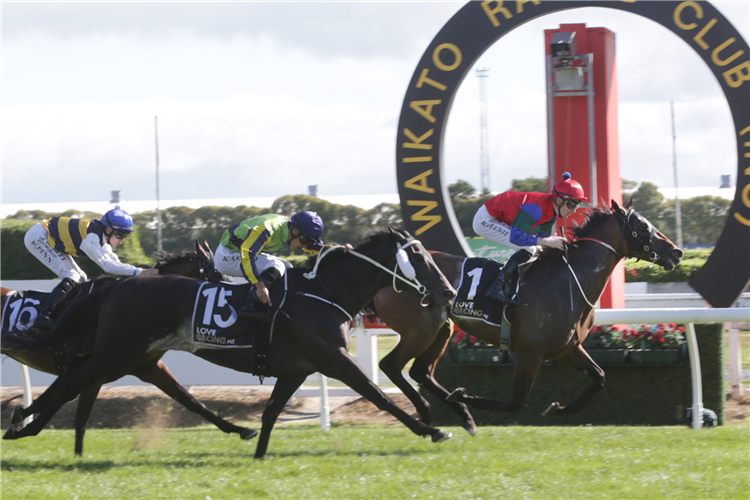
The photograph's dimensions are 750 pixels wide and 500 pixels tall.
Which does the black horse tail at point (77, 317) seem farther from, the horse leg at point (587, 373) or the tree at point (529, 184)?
the tree at point (529, 184)

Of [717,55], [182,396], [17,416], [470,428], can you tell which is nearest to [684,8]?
[717,55]

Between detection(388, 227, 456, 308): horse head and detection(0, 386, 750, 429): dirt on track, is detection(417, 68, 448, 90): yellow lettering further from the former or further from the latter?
detection(388, 227, 456, 308): horse head

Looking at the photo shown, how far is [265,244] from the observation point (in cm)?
459

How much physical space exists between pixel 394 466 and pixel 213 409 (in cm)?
405

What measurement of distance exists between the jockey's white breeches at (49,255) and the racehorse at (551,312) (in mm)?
2302

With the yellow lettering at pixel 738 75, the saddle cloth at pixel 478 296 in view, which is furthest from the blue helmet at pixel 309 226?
the yellow lettering at pixel 738 75

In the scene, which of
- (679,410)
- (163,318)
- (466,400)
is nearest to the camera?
(163,318)

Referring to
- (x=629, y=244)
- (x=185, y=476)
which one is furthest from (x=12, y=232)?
(x=629, y=244)

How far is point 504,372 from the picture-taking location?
5984 mm

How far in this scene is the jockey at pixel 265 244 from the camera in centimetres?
444

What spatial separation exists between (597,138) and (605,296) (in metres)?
1.46

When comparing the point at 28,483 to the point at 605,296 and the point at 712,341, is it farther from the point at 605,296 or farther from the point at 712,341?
the point at 605,296

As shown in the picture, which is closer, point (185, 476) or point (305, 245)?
point (185, 476)

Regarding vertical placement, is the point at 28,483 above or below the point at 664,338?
below
